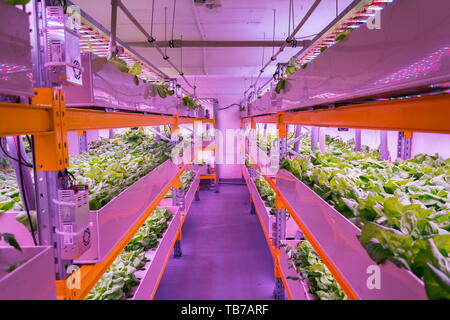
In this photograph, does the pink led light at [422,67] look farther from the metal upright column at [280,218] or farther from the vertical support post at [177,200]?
the vertical support post at [177,200]

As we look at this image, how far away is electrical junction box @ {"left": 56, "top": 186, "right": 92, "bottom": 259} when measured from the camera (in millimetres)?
1343

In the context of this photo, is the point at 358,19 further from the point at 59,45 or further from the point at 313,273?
the point at 313,273

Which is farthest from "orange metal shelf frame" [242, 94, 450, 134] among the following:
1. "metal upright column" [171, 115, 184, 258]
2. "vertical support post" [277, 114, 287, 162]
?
"metal upright column" [171, 115, 184, 258]

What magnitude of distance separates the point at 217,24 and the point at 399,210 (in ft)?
15.5

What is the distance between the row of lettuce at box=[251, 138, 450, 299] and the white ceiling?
283 centimetres

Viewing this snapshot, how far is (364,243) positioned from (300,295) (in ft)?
5.34

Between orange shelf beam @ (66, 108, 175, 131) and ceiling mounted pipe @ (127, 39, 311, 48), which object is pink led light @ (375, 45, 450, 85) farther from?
ceiling mounted pipe @ (127, 39, 311, 48)

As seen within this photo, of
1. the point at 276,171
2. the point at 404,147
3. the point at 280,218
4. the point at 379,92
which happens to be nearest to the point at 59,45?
the point at 379,92

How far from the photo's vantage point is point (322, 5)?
4.35m

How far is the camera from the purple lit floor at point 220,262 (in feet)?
14.0

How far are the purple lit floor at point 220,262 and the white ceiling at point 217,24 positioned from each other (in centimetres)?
373

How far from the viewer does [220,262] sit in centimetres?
514

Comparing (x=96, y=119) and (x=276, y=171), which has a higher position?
(x=96, y=119)
